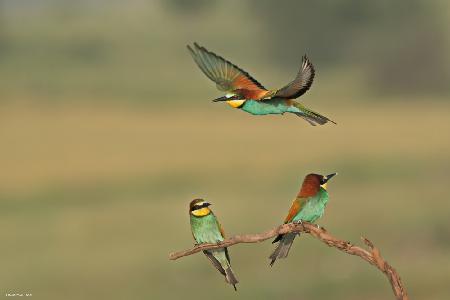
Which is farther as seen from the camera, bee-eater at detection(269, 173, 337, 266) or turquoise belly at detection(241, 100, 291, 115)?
bee-eater at detection(269, 173, 337, 266)

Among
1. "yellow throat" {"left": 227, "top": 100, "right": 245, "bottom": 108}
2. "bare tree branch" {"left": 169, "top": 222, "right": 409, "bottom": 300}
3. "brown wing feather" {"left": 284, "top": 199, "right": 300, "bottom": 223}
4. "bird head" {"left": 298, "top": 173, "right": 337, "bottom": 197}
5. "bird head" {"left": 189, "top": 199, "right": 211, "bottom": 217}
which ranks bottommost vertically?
"bare tree branch" {"left": 169, "top": 222, "right": 409, "bottom": 300}

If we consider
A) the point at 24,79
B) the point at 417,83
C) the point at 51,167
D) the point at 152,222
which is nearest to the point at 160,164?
the point at 51,167

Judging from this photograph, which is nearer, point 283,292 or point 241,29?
point 283,292

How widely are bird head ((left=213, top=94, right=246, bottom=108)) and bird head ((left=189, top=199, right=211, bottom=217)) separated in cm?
106

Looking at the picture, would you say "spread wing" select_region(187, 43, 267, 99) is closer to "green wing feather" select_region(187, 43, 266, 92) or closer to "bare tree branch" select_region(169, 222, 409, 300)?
"green wing feather" select_region(187, 43, 266, 92)

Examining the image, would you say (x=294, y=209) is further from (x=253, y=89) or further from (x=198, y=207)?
(x=253, y=89)

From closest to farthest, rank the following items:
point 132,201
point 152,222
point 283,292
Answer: point 283,292 < point 152,222 < point 132,201

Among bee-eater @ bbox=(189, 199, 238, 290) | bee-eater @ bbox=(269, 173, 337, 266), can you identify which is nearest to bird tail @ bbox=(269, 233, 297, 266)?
bee-eater @ bbox=(269, 173, 337, 266)

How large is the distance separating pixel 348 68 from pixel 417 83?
64.1 inches

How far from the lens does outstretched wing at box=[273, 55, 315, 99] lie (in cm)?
257

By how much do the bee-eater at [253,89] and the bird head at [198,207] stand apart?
87 cm

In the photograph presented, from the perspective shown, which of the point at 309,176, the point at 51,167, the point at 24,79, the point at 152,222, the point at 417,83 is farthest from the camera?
the point at 417,83

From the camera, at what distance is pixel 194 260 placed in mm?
10742

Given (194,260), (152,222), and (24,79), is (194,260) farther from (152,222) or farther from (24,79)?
(24,79)
